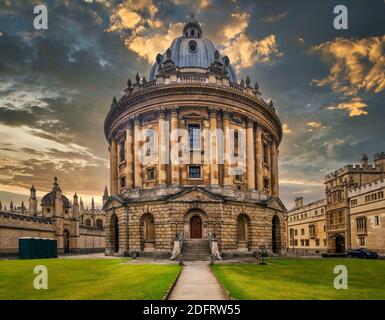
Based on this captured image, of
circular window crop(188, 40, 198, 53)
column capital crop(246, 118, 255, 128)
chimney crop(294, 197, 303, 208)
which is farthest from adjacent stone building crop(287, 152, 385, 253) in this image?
circular window crop(188, 40, 198, 53)

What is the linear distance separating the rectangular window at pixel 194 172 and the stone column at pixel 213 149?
168cm

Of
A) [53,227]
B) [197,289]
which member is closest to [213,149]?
[197,289]

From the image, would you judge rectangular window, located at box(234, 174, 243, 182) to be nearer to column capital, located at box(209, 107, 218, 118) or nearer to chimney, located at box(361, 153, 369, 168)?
column capital, located at box(209, 107, 218, 118)

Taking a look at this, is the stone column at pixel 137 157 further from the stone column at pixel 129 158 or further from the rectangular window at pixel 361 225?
the rectangular window at pixel 361 225

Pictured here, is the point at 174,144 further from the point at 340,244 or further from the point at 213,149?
the point at 340,244

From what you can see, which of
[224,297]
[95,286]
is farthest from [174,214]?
[224,297]

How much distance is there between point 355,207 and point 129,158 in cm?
3633

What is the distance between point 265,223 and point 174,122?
17718 mm

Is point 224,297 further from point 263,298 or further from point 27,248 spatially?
point 27,248

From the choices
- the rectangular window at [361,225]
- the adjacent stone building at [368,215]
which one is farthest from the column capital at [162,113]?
the rectangular window at [361,225]

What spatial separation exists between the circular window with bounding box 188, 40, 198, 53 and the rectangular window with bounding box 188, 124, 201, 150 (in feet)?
54.2

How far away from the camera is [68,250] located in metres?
69.2

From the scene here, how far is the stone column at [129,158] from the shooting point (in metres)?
49.5

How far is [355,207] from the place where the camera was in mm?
58812
